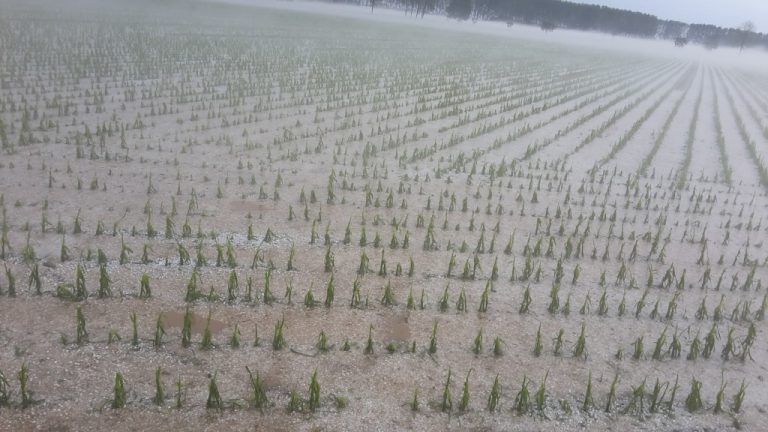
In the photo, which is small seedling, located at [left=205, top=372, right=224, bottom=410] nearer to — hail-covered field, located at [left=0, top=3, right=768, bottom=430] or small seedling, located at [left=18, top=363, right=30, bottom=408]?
hail-covered field, located at [left=0, top=3, right=768, bottom=430]

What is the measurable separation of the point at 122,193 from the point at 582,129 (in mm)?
11559

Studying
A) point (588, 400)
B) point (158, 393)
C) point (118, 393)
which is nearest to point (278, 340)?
point (158, 393)

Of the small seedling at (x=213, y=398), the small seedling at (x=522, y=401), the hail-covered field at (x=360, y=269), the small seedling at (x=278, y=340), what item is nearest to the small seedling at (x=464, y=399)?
the hail-covered field at (x=360, y=269)

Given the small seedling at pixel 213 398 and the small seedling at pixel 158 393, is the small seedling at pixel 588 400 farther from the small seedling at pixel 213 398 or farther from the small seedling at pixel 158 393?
the small seedling at pixel 158 393

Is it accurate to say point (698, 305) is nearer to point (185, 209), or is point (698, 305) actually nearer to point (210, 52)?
point (185, 209)

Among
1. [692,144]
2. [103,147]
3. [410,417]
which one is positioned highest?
[692,144]

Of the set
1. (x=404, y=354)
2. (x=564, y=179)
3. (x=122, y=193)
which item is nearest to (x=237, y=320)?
(x=404, y=354)

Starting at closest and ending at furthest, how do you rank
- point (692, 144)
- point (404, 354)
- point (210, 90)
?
point (404, 354)
point (692, 144)
point (210, 90)

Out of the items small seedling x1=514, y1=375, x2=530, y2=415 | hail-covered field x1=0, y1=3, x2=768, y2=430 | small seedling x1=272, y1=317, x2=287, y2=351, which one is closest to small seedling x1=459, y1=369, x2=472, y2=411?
hail-covered field x1=0, y1=3, x2=768, y2=430

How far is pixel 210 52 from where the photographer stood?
74.1 feet

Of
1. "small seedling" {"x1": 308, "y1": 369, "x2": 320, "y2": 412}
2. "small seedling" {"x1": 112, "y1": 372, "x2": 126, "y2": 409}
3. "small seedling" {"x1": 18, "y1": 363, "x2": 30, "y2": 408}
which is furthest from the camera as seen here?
"small seedling" {"x1": 308, "y1": 369, "x2": 320, "y2": 412}

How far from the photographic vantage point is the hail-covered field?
4098 mm

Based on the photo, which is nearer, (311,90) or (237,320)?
(237,320)

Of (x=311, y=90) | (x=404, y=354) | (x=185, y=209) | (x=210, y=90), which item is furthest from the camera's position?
(x=311, y=90)
